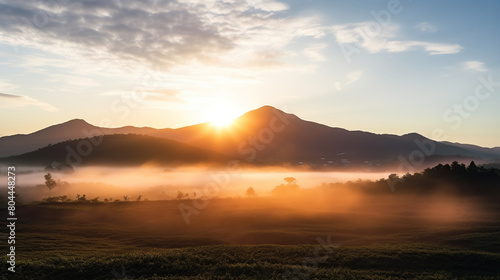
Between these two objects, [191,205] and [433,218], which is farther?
[191,205]

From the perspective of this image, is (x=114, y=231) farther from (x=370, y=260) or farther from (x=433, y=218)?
(x=433, y=218)

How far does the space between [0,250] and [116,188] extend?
12979cm

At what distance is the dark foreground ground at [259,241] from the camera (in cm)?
3338

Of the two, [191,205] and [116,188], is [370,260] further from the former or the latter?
[116,188]

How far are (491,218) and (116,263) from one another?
72.1 meters

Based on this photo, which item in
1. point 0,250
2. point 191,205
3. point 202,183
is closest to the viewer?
point 0,250

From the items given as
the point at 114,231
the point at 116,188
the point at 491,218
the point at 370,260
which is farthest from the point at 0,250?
the point at 116,188

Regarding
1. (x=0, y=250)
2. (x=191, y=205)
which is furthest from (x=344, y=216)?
(x=0, y=250)

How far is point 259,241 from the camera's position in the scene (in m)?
55.1

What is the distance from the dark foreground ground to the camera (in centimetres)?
3338

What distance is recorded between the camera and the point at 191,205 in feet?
325

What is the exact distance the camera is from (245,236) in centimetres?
5866

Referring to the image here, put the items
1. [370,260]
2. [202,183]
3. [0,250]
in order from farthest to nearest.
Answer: [202,183], [0,250], [370,260]

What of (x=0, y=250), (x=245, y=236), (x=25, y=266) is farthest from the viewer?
(x=245, y=236)
